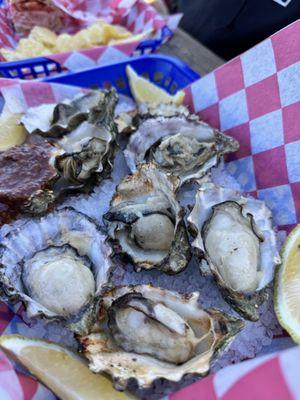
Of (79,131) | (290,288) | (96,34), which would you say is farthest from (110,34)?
(290,288)

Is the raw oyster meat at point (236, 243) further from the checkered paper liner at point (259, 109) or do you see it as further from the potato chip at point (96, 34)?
the potato chip at point (96, 34)

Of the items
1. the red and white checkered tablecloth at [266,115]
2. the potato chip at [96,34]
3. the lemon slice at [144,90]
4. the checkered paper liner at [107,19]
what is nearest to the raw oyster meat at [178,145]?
the red and white checkered tablecloth at [266,115]

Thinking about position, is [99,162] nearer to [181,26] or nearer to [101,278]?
[101,278]

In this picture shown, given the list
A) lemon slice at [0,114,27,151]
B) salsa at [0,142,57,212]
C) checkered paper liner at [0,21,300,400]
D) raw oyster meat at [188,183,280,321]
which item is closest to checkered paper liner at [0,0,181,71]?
checkered paper liner at [0,21,300,400]

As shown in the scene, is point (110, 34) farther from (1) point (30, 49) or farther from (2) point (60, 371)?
(2) point (60, 371)

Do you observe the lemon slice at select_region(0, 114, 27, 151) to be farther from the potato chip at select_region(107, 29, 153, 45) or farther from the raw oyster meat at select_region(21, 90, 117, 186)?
the potato chip at select_region(107, 29, 153, 45)
